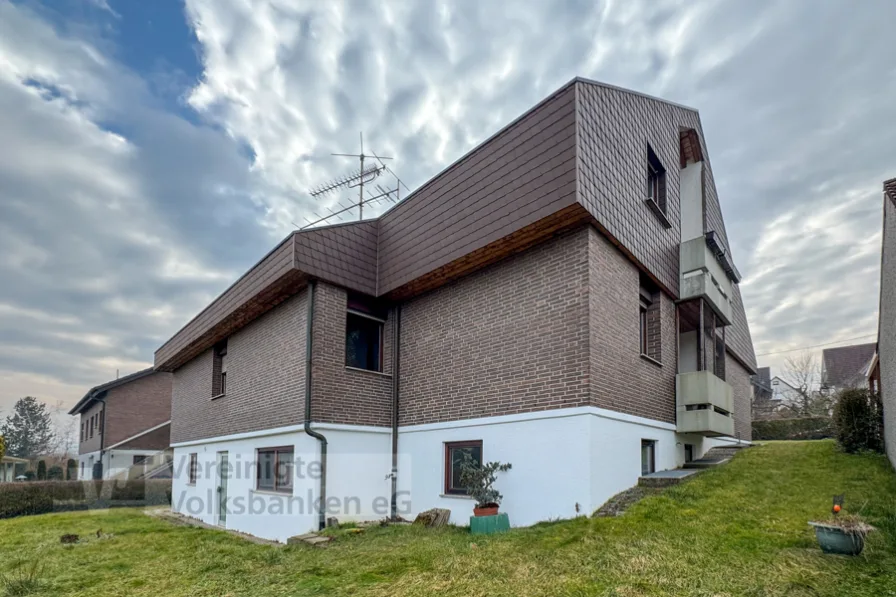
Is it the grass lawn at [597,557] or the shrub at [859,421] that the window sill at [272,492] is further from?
the shrub at [859,421]

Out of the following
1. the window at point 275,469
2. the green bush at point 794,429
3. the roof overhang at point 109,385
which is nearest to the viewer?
the window at point 275,469

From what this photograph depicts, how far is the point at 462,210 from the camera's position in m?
9.48

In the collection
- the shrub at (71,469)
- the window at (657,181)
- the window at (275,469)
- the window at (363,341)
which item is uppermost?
the window at (657,181)

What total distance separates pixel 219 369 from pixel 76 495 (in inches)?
427

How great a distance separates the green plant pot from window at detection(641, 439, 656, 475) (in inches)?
160

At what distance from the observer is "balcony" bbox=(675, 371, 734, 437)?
→ 1040 centimetres

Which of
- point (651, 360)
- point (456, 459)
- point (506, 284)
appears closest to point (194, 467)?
point (456, 459)

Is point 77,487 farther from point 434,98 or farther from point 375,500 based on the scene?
point 434,98

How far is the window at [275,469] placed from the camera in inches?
409

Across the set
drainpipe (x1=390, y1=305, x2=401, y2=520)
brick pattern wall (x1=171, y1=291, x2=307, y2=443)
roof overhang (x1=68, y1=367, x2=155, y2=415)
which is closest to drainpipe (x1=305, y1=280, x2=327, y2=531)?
brick pattern wall (x1=171, y1=291, x2=307, y2=443)

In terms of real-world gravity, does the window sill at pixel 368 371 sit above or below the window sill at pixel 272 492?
above

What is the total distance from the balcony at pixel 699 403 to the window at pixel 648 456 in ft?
3.76

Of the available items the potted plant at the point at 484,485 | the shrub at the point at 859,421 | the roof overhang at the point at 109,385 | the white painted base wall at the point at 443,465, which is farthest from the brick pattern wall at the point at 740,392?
the roof overhang at the point at 109,385

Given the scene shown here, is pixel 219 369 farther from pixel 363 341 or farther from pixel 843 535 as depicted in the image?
pixel 843 535
